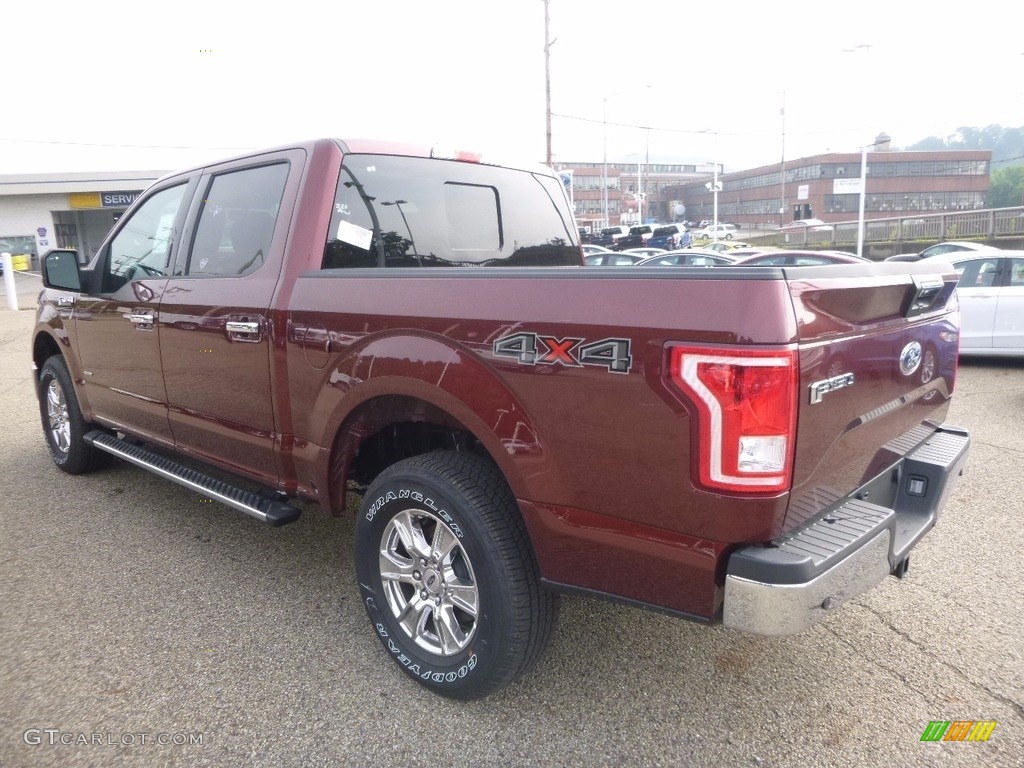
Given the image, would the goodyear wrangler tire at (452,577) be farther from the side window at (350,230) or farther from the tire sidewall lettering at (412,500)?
the side window at (350,230)

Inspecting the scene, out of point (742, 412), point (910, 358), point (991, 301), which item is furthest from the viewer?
point (991, 301)

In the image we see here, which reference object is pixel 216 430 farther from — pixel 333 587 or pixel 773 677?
pixel 773 677

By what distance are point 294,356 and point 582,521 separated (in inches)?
57.5

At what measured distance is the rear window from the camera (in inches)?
128

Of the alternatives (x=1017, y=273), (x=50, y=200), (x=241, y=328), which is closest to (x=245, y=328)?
(x=241, y=328)

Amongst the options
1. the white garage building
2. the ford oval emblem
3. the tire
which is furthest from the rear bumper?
the white garage building

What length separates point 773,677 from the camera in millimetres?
2838

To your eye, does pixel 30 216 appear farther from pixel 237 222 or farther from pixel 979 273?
pixel 979 273

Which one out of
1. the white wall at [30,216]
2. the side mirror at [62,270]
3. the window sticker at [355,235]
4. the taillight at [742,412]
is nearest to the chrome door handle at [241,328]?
the window sticker at [355,235]

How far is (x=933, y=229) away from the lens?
33844 mm

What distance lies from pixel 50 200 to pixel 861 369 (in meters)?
40.1

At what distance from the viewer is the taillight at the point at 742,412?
1.88 meters

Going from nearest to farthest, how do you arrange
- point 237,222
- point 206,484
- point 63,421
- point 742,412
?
point 742,412 < point 237,222 < point 206,484 < point 63,421

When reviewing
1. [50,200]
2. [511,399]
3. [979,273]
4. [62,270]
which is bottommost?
[979,273]
